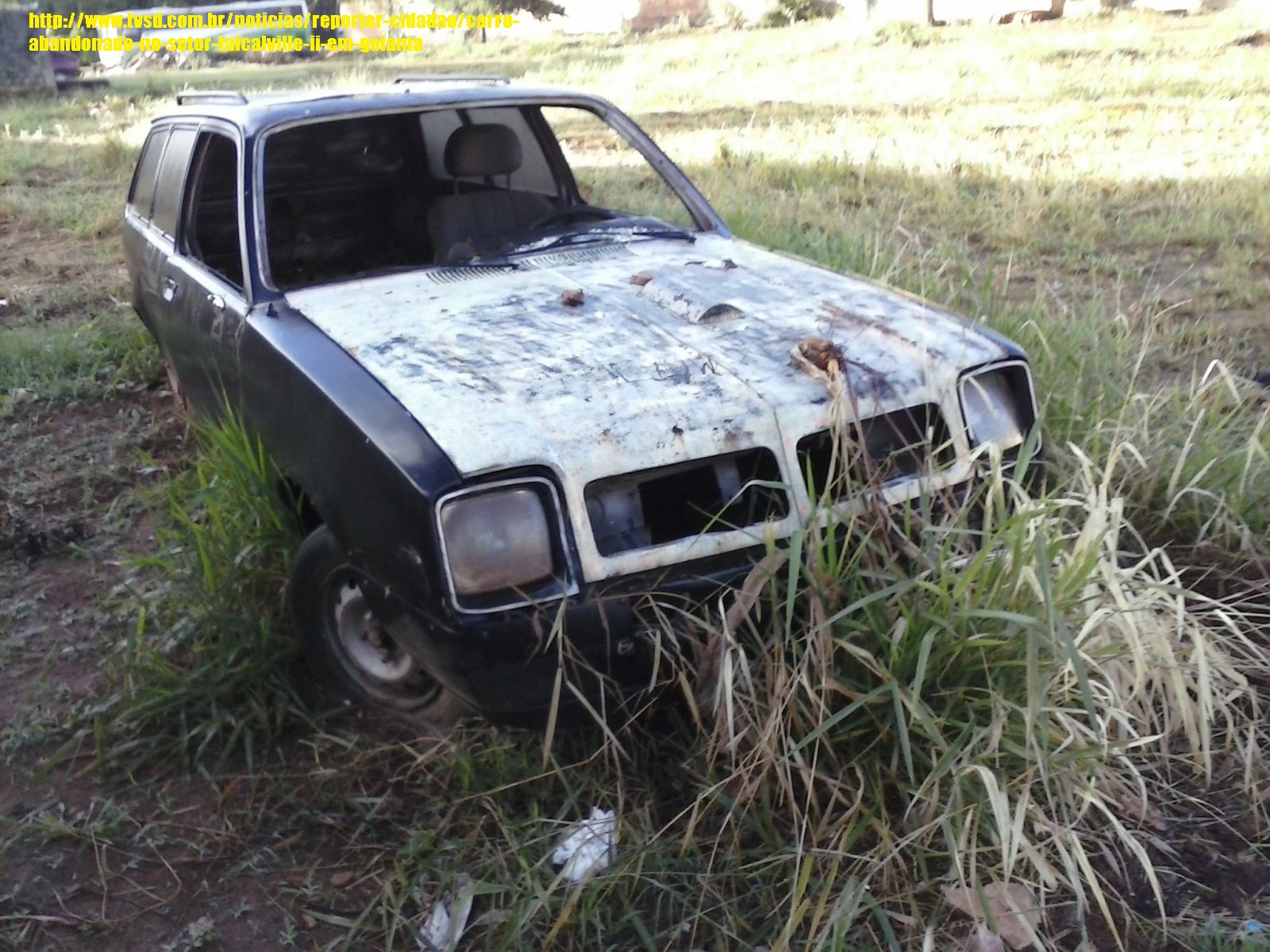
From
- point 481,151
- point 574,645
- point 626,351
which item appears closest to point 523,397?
point 626,351

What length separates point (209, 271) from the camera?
368 cm

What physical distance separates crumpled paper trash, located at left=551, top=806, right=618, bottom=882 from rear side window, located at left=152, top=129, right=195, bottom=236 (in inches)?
103

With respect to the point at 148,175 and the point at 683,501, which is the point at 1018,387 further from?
the point at 148,175

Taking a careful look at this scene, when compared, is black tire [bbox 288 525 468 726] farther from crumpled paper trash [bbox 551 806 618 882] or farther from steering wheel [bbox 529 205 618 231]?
steering wheel [bbox 529 205 618 231]

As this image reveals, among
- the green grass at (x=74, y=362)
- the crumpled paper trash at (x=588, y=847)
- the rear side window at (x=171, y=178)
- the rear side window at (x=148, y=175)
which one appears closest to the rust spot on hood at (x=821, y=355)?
the crumpled paper trash at (x=588, y=847)

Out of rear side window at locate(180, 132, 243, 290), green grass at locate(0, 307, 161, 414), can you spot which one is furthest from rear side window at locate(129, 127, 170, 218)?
green grass at locate(0, 307, 161, 414)

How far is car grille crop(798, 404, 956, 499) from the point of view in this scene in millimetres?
2535

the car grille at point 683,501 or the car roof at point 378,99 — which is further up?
the car roof at point 378,99

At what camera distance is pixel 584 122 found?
38.4ft

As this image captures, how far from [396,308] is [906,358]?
129cm

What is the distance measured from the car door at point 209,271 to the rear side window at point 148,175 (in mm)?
626

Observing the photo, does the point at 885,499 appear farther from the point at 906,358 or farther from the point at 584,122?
the point at 584,122

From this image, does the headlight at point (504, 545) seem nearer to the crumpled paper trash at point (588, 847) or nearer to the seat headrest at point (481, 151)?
the crumpled paper trash at point (588, 847)

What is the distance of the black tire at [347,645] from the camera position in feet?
9.28
